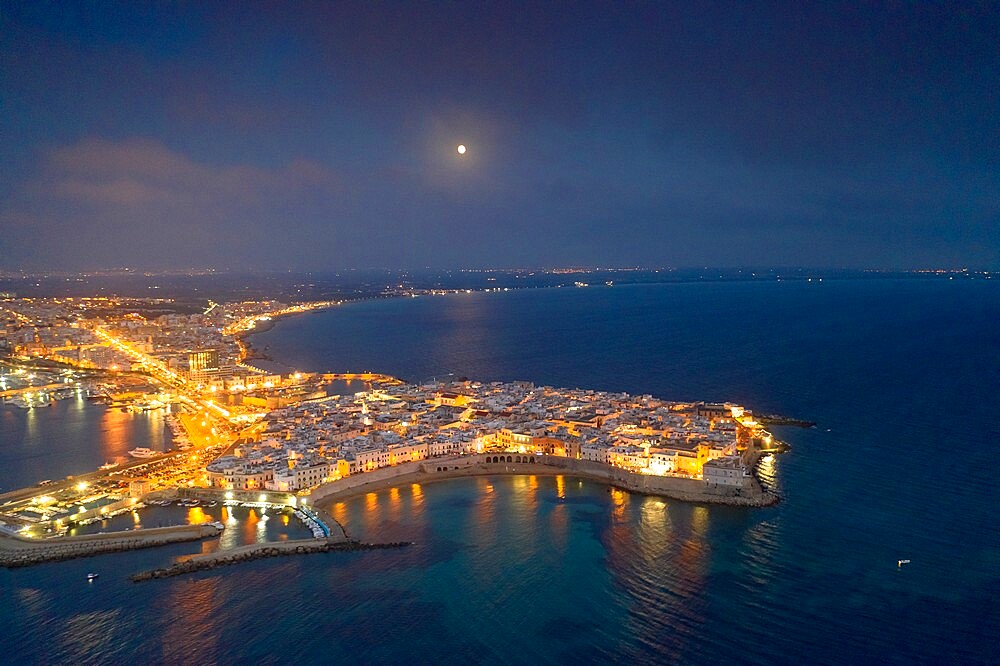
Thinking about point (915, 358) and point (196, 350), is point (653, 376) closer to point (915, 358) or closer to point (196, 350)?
point (915, 358)

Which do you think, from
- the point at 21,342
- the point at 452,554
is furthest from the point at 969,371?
the point at 21,342

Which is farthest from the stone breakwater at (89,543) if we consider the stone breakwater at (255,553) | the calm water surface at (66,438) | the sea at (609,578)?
the calm water surface at (66,438)

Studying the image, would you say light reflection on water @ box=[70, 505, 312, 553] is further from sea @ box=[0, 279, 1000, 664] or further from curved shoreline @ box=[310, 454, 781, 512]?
curved shoreline @ box=[310, 454, 781, 512]

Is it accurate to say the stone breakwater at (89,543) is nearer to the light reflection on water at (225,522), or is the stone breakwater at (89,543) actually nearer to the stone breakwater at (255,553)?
the light reflection on water at (225,522)

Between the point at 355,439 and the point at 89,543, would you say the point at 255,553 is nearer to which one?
the point at 89,543

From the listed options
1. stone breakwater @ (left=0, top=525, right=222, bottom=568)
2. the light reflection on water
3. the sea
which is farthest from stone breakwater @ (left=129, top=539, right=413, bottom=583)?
stone breakwater @ (left=0, top=525, right=222, bottom=568)

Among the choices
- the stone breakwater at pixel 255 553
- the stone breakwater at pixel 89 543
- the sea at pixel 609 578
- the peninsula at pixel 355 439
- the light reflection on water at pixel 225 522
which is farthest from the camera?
the peninsula at pixel 355 439

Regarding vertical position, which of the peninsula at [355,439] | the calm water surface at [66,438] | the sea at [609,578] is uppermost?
the peninsula at [355,439]
